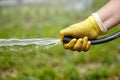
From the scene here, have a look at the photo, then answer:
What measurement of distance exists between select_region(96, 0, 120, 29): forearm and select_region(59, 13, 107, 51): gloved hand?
0.05 meters

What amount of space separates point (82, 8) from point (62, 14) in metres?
0.75

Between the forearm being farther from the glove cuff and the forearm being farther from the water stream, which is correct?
the water stream

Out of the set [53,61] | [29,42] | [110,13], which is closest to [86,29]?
[110,13]

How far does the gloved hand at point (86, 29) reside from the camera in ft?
10.7

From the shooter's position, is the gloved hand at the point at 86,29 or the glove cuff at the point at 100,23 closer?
the gloved hand at the point at 86,29

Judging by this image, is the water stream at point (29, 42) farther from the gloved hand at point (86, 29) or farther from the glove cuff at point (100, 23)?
the glove cuff at point (100, 23)

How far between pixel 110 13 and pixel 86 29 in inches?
11.2

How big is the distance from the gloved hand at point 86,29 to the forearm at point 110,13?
5 centimetres

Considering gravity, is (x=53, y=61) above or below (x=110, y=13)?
above

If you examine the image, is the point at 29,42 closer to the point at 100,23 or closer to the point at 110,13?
the point at 100,23

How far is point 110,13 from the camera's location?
3430mm

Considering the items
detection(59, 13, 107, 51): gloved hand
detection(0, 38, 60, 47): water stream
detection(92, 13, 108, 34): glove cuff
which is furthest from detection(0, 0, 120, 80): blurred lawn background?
detection(92, 13, 108, 34): glove cuff

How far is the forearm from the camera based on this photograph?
134 inches

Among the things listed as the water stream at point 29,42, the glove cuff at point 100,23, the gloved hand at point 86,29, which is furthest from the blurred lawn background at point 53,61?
the glove cuff at point 100,23
